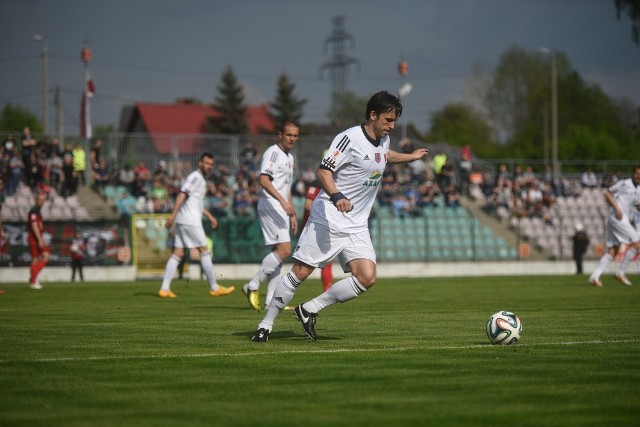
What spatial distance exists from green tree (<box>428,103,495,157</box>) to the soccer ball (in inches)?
4073

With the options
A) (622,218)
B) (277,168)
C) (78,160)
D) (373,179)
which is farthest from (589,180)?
(373,179)

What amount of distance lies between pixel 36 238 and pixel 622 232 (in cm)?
1486

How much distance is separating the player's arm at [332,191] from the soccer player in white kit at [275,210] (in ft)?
15.4

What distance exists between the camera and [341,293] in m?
10.3

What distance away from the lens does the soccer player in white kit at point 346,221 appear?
33.5 ft

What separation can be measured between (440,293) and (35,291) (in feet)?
32.5

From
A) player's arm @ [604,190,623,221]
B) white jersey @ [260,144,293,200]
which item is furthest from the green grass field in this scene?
player's arm @ [604,190,623,221]

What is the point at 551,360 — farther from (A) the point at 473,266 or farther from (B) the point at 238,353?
(A) the point at 473,266

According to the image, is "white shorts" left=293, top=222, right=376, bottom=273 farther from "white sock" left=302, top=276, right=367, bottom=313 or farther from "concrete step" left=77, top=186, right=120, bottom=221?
"concrete step" left=77, top=186, right=120, bottom=221

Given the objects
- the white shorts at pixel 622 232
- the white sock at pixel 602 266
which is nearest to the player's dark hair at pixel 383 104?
the white sock at pixel 602 266

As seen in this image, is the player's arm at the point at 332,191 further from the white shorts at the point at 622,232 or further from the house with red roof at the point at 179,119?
the house with red roof at the point at 179,119

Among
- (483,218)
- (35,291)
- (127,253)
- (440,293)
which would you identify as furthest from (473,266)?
(35,291)

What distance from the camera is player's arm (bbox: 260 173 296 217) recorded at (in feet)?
46.2

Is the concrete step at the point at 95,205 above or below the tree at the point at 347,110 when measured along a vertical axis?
below
